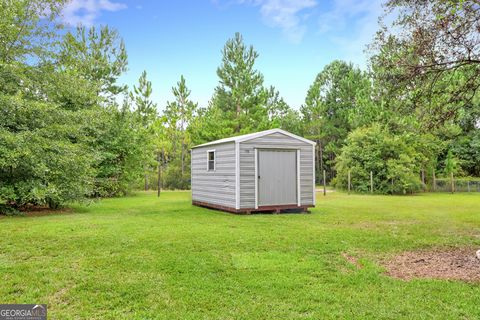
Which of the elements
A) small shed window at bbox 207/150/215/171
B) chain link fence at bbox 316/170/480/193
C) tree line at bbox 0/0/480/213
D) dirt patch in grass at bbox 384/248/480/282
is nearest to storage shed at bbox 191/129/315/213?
small shed window at bbox 207/150/215/171

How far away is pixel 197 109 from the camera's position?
25.9 m

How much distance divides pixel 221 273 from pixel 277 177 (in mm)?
5755

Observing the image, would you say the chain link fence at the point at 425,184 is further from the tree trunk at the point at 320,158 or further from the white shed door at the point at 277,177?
the tree trunk at the point at 320,158

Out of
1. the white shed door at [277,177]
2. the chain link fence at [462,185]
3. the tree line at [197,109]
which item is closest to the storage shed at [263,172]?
the white shed door at [277,177]

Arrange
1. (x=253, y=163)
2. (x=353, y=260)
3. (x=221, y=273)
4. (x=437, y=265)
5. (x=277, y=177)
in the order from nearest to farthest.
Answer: (x=221, y=273) < (x=437, y=265) < (x=353, y=260) < (x=253, y=163) < (x=277, y=177)

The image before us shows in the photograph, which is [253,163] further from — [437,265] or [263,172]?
[437,265]

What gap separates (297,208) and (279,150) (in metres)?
1.64

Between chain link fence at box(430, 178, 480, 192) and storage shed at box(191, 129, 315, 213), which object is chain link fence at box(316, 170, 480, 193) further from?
storage shed at box(191, 129, 315, 213)

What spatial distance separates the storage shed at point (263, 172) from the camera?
29.5ft

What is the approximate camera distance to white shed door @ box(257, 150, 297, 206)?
9250mm

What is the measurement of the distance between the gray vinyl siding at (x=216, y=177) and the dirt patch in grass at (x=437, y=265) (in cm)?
509

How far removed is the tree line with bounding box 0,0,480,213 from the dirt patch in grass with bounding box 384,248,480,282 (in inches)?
70.1

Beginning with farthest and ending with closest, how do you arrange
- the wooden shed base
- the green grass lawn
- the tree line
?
1. the wooden shed base
2. the tree line
3. the green grass lawn

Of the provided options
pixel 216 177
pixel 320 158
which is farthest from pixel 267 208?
pixel 320 158
